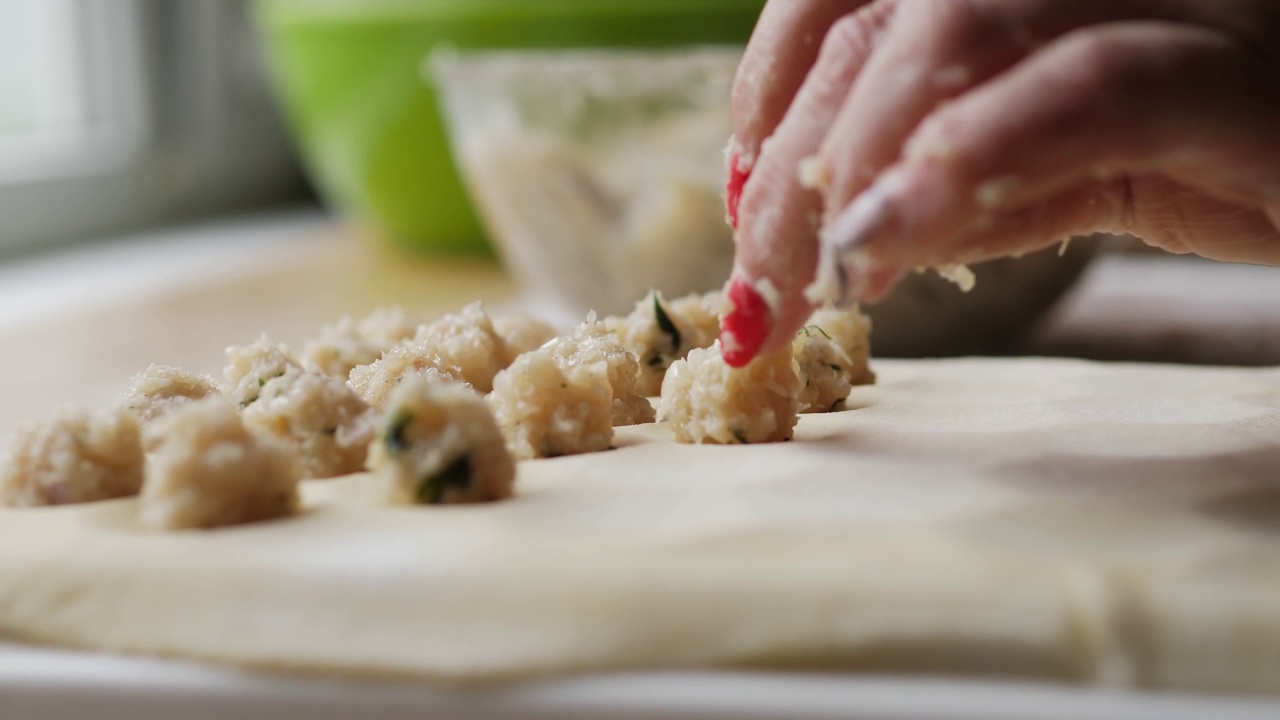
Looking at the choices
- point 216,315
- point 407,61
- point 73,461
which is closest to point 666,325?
point 73,461

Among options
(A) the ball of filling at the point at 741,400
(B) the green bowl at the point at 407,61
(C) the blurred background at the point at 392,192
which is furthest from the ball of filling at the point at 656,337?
(B) the green bowl at the point at 407,61

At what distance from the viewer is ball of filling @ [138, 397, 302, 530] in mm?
579

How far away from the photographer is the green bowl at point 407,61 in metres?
1.83

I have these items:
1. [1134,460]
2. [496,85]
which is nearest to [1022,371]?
[1134,460]

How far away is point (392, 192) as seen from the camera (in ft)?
7.25

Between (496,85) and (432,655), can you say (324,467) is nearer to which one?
(432,655)

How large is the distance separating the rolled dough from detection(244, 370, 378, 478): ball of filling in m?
0.03

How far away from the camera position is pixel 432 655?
1.67ft

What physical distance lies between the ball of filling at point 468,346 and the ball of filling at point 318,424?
0.30 ft

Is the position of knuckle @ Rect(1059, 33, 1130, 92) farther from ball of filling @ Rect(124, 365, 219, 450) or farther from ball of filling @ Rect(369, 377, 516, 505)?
ball of filling @ Rect(124, 365, 219, 450)

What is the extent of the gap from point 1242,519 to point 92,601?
0.46 meters

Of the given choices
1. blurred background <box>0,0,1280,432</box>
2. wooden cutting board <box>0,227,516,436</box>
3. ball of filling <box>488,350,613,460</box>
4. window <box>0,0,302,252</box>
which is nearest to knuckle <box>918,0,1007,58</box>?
ball of filling <box>488,350,613,460</box>

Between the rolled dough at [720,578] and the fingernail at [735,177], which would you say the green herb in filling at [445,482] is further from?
the fingernail at [735,177]

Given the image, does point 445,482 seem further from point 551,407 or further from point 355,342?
point 355,342
